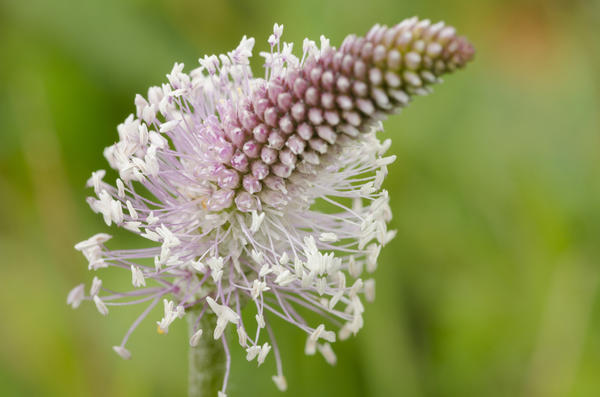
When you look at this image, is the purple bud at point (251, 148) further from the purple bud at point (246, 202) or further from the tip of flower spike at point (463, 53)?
the tip of flower spike at point (463, 53)

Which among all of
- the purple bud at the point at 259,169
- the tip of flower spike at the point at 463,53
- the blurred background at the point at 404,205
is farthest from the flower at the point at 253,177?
the blurred background at the point at 404,205

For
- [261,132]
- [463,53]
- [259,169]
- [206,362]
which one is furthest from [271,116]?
[206,362]

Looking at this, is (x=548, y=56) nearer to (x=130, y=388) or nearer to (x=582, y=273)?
(x=582, y=273)

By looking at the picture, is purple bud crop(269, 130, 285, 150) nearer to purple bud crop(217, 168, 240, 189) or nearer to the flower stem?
purple bud crop(217, 168, 240, 189)

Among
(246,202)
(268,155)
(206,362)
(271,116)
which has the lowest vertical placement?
(206,362)

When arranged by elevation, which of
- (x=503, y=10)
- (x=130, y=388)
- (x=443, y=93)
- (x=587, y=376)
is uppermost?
(x=503, y=10)

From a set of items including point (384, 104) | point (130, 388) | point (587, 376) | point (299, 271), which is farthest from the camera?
point (587, 376)

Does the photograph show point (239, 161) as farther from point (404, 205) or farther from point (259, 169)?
point (404, 205)

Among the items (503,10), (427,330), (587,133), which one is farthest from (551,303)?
(503,10)

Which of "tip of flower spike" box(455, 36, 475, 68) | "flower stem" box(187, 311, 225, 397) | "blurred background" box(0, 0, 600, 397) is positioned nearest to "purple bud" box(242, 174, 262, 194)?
"flower stem" box(187, 311, 225, 397)
